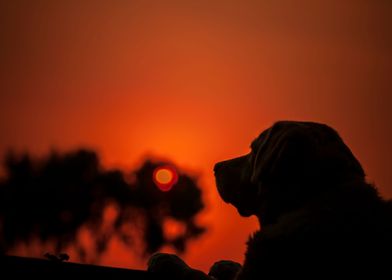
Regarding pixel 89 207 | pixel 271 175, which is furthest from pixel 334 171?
pixel 89 207

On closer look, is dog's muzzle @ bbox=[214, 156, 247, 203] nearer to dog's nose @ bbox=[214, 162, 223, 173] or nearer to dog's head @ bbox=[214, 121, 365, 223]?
dog's nose @ bbox=[214, 162, 223, 173]

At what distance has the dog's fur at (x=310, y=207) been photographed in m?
2.39

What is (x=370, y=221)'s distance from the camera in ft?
8.32

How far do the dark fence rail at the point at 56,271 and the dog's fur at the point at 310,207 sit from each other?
856mm

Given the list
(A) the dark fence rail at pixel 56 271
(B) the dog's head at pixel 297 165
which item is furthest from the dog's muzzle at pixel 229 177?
(A) the dark fence rail at pixel 56 271

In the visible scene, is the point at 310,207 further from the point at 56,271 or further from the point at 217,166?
the point at 56,271

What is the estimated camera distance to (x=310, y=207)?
2770mm

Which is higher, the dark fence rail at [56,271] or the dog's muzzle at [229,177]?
the dog's muzzle at [229,177]

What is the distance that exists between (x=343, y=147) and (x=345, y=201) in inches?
22.9

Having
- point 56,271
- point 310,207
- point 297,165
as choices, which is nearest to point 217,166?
point 297,165

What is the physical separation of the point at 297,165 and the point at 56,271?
172cm

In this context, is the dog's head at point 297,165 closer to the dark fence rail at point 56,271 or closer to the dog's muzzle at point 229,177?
the dog's muzzle at point 229,177

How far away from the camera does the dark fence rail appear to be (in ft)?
6.29

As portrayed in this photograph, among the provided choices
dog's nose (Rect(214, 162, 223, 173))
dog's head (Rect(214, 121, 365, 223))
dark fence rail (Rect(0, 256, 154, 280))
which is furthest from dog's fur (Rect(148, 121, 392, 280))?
dark fence rail (Rect(0, 256, 154, 280))
